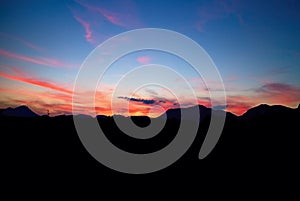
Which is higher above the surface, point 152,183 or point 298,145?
point 298,145

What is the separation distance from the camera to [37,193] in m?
17.0

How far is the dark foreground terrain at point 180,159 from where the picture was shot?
2269 centimetres

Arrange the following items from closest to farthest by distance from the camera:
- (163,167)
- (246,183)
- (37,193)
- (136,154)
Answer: (37,193), (246,183), (163,167), (136,154)

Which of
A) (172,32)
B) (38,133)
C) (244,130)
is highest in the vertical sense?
(172,32)

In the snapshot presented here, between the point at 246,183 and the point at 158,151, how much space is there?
19.8 meters

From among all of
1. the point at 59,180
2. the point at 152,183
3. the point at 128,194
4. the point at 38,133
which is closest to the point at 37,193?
the point at 59,180

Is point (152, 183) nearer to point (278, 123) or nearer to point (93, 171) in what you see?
point (93, 171)

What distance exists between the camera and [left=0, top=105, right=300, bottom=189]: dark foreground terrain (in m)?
22.7

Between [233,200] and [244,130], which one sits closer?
[233,200]

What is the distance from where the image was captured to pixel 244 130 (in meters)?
45.8

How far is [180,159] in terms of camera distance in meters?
33.2

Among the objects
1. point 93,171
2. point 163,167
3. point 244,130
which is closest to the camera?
point 93,171

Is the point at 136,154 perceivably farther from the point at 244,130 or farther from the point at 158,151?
the point at 244,130

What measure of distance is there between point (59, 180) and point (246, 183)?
60.9 feet
